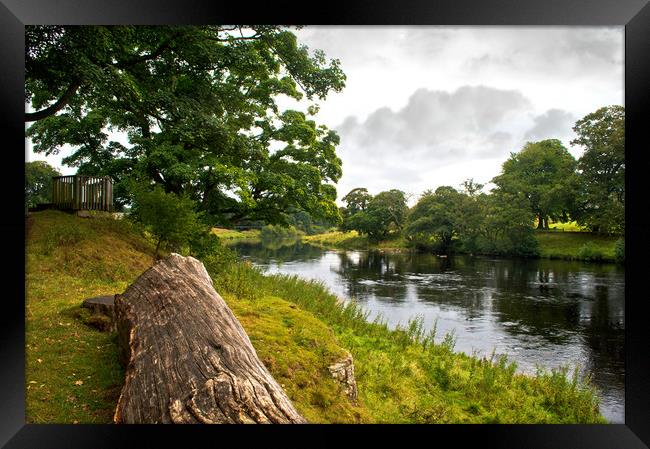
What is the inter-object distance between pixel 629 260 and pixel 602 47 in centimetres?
475

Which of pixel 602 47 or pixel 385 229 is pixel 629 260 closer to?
pixel 602 47

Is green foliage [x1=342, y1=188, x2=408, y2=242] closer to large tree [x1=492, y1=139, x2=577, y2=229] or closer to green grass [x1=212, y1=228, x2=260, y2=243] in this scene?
green grass [x1=212, y1=228, x2=260, y2=243]

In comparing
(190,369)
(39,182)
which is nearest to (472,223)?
(39,182)

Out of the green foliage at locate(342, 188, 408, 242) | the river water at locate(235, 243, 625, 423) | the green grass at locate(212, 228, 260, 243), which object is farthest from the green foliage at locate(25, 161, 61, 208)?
the green foliage at locate(342, 188, 408, 242)

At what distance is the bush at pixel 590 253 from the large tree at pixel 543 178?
115cm

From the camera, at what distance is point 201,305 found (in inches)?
125

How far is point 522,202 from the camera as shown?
1357 cm

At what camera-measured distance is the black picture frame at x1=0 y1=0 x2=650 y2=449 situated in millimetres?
2969

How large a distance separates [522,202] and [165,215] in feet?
40.0

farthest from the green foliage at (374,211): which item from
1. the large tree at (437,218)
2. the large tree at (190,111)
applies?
the large tree at (190,111)

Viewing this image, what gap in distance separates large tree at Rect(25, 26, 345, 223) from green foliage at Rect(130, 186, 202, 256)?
60 cm

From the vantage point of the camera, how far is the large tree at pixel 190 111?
514 cm
